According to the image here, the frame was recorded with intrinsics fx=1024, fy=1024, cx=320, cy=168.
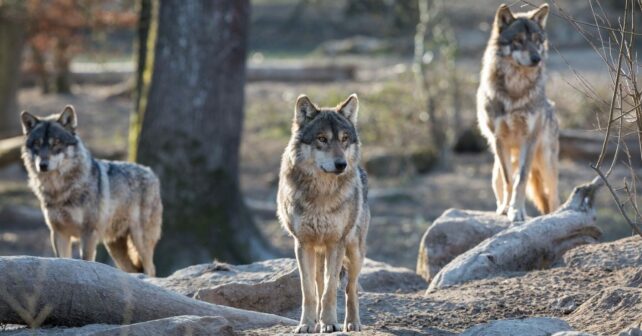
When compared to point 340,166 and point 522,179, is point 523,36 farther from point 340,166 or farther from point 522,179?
point 340,166

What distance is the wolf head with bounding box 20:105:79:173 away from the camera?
1045 centimetres

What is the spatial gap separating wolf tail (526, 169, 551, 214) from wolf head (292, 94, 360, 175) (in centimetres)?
462

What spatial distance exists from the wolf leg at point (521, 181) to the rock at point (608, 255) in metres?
1.32

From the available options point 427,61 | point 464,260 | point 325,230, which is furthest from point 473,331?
point 427,61

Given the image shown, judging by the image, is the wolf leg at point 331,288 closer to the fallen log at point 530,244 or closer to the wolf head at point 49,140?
the fallen log at point 530,244

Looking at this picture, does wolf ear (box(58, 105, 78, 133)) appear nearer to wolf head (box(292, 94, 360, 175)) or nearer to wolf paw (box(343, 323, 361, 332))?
wolf head (box(292, 94, 360, 175))

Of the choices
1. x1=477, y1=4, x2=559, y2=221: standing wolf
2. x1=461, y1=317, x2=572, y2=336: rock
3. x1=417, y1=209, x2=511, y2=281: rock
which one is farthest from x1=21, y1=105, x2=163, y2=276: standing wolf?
x1=461, y1=317, x2=572, y2=336: rock

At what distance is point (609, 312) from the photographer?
7004 mm

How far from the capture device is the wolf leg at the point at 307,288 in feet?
23.3

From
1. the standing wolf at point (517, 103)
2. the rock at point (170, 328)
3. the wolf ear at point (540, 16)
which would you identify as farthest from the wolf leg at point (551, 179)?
the rock at point (170, 328)

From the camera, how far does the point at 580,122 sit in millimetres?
20391

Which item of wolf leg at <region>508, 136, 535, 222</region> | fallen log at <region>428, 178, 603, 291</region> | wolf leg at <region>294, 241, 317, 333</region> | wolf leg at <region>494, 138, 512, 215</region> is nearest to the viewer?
wolf leg at <region>294, 241, 317, 333</region>

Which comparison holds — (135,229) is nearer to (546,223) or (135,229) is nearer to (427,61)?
(546,223)

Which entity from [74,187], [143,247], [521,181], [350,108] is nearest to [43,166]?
A: [74,187]
